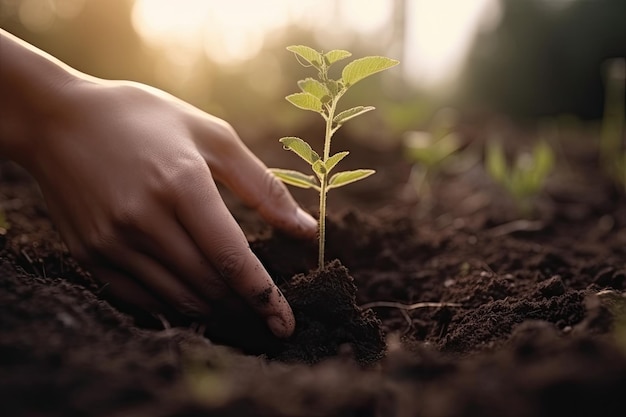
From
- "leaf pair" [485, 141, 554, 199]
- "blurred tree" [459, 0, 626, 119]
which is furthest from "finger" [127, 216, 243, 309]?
"blurred tree" [459, 0, 626, 119]

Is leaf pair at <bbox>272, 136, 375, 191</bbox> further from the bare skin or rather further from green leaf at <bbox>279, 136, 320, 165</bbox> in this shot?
the bare skin

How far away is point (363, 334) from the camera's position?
5.49 feet

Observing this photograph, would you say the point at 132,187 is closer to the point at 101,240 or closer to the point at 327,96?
the point at 101,240

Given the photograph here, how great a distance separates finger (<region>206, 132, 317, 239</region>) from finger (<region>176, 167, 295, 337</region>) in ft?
1.22

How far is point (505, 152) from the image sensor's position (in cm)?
558

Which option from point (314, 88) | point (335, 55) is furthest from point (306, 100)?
point (335, 55)

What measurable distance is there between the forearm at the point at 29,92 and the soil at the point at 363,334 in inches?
Answer: 15.3

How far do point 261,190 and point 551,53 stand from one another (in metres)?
10.1

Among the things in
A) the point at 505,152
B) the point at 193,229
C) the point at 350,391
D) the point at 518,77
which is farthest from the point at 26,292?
the point at 518,77

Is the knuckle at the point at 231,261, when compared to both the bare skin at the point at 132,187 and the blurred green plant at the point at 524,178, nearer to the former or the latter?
the bare skin at the point at 132,187

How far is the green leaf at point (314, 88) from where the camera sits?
5.40ft

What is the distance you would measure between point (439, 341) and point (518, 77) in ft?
34.6


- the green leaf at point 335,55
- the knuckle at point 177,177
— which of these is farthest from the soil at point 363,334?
the green leaf at point 335,55

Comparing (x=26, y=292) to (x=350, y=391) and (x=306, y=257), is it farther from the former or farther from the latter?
(x=306, y=257)
